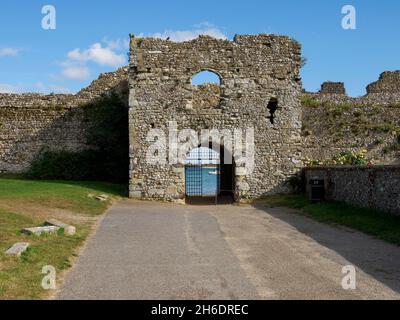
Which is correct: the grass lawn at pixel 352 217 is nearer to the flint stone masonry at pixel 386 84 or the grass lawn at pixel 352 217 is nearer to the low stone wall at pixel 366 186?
the low stone wall at pixel 366 186

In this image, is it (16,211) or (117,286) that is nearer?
(117,286)

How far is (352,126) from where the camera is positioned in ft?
91.2

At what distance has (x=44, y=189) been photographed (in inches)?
765

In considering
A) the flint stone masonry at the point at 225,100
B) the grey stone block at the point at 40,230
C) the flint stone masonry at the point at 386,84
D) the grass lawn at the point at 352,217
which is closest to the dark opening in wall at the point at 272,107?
the flint stone masonry at the point at 225,100

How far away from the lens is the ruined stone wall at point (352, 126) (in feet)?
89.8

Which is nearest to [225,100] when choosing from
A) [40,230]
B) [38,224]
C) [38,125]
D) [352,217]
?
[352,217]

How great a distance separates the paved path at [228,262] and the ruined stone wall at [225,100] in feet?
26.2

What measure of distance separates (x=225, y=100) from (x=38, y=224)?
505 inches

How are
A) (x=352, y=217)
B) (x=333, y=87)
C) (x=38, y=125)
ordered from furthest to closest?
(x=333, y=87) → (x=38, y=125) → (x=352, y=217)

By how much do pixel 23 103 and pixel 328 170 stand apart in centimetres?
Answer: 1868

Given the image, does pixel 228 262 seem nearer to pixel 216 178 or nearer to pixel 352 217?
pixel 352 217

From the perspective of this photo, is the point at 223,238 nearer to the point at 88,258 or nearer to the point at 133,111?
the point at 88,258
